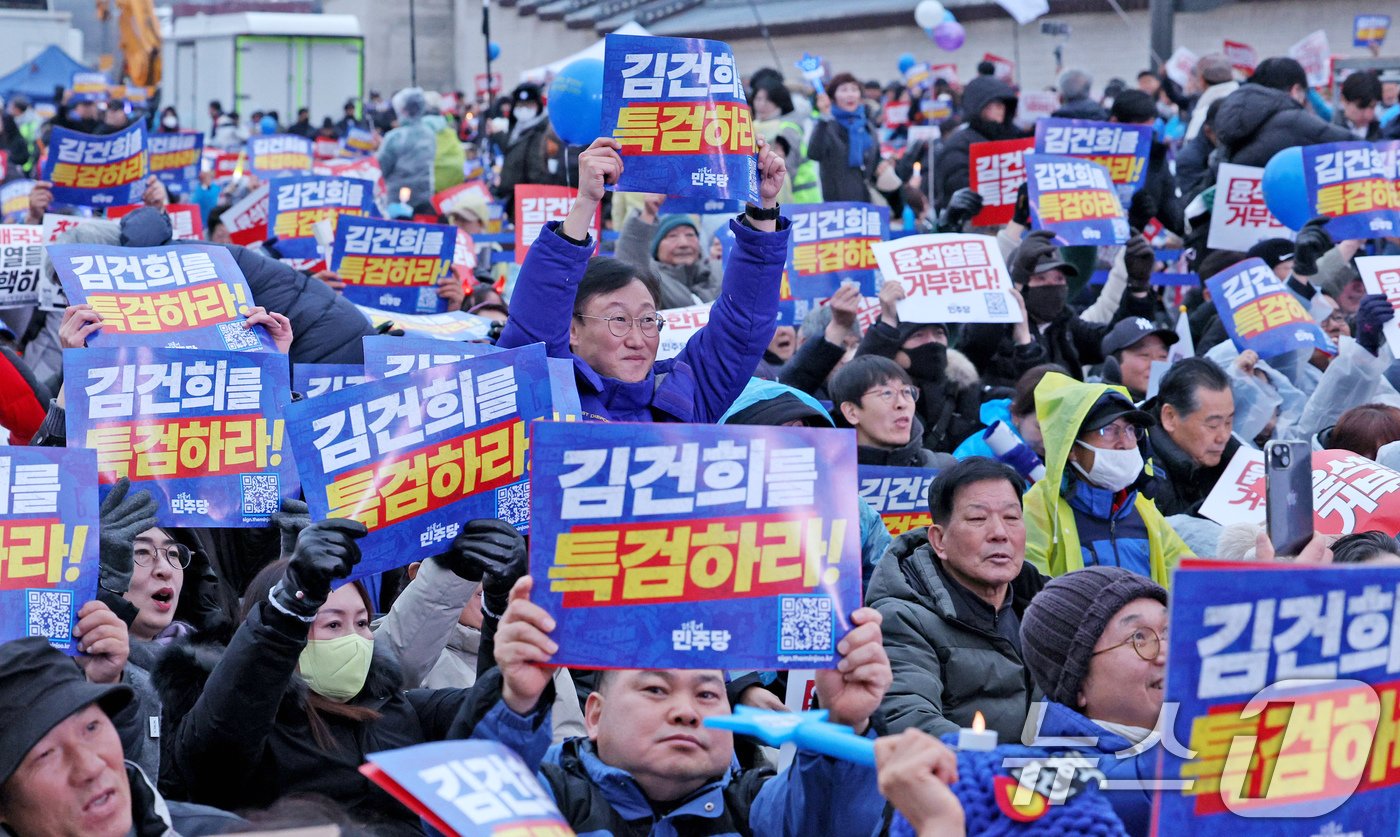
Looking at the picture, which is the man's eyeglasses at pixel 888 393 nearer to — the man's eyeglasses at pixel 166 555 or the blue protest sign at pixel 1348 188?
the man's eyeglasses at pixel 166 555

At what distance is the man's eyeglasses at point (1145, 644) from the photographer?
3.49 metres

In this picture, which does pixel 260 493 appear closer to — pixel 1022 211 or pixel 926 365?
pixel 926 365

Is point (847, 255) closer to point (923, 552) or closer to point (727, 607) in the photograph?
point (923, 552)

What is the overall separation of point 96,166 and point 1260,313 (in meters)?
6.60

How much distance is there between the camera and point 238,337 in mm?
5734

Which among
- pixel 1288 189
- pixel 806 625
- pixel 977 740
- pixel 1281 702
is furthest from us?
pixel 1288 189

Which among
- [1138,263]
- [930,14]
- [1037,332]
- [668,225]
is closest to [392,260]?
[668,225]

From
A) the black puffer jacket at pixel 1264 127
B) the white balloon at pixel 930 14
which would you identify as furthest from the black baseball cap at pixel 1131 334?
the white balloon at pixel 930 14

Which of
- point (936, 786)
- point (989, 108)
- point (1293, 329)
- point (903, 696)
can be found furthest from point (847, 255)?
point (936, 786)

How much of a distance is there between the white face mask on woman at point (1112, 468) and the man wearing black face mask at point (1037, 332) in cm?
236

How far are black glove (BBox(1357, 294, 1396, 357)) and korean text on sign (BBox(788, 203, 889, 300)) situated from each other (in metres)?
2.26

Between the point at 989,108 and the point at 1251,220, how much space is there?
2.23m

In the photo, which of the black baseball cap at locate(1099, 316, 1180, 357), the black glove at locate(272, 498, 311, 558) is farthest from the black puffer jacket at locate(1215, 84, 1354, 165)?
the black glove at locate(272, 498, 311, 558)

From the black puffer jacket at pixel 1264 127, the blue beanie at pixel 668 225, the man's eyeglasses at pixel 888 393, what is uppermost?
the black puffer jacket at pixel 1264 127
